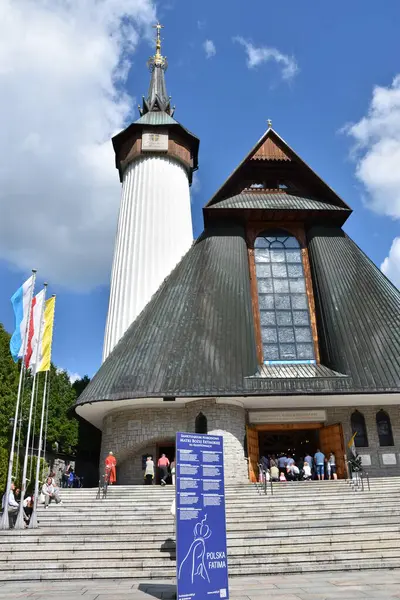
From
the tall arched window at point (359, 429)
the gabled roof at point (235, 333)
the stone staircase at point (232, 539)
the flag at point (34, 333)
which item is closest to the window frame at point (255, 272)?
the gabled roof at point (235, 333)

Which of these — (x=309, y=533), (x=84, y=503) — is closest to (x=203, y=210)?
(x=84, y=503)

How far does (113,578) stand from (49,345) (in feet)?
22.0

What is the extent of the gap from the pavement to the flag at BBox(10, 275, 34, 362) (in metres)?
6.00

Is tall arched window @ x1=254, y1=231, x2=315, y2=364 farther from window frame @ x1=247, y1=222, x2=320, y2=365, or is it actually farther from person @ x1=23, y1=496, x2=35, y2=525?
person @ x1=23, y1=496, x2=35, y2=525

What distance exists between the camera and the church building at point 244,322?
17406 millimetres

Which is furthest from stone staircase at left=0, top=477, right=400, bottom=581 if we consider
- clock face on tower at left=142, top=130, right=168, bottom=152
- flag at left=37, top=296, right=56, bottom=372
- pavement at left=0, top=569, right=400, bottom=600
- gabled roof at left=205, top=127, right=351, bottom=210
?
clock face on tower at left=142, top=130, right=168, bottom=152

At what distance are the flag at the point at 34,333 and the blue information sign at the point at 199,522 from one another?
7.52 m

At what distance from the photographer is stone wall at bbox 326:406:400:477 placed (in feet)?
57.9

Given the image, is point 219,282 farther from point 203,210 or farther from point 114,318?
point 114,318

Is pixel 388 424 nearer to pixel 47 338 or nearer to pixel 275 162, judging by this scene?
pixel 47 338

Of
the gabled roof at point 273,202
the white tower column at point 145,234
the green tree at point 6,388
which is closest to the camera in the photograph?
the green tree at point 6,388

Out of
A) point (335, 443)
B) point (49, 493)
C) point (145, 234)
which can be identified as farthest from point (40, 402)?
point (335, 443)

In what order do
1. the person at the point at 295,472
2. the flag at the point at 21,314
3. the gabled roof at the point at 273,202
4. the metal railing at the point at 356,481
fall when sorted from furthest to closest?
the gabled roof at the point at 273,202, the person at the point at 295,472, the metal railing at the point at 356,481, the flag at the point at 21,314

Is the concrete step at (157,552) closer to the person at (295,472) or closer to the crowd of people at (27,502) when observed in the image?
the crowd of people at (27,502)
